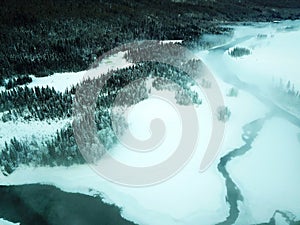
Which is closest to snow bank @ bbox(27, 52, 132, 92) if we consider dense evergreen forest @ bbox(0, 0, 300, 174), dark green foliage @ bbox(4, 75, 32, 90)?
dark green foliage @ bbox(4, 75, 32, 90)

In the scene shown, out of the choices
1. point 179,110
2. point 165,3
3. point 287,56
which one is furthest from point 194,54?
point 165,3

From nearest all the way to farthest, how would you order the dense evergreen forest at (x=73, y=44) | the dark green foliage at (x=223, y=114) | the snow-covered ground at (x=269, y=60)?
the dense evergreen forest at (x=73, y=44) → the dark green foliage at (x=223, y=114) → the snow-covered ground at (x=269, y=60)

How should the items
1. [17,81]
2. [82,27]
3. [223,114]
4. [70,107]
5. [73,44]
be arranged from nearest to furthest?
1. [223,114]
2. [70,107]
3. [17,81]
4. [73,44]
5. [82,27]

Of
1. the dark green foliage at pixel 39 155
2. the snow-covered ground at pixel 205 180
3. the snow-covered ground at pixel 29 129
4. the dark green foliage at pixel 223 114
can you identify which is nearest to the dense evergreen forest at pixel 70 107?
the dark green foliage at pixel 39 155

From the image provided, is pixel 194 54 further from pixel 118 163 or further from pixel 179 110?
pixel 118 163

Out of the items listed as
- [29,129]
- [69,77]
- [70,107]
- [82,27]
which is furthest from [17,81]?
[82,27]

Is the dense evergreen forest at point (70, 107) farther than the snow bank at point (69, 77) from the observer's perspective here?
No

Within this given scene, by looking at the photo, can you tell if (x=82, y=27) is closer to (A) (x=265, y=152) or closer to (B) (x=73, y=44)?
(B) (x=73, y=44)

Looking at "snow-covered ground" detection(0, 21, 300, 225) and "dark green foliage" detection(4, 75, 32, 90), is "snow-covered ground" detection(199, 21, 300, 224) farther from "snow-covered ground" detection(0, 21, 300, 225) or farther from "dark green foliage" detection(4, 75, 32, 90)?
"dark green foliage" detection(4, 75, 32, 90)

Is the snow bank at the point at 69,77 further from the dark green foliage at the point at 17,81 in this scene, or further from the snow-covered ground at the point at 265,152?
the snow-covered ground at the point at 265,152

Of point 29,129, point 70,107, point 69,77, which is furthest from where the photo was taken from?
point 69,77

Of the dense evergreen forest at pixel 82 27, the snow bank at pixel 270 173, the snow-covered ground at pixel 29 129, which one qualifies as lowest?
the dense evergreen forest at pixel 82 27
